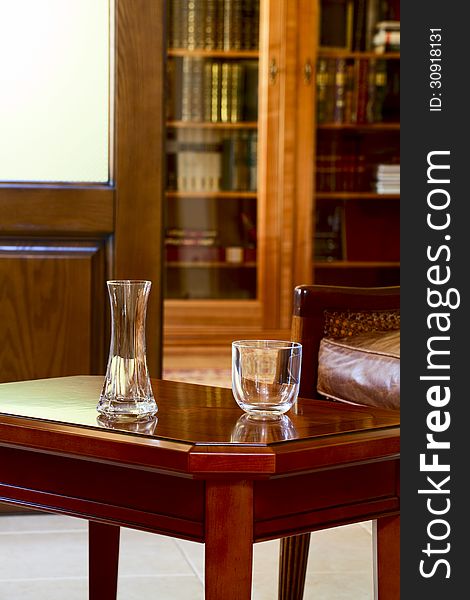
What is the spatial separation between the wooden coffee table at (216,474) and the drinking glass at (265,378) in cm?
2

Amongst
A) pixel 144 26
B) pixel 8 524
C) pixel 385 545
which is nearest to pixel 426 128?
pixel 385 545

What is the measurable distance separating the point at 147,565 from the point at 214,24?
2839 millimetres

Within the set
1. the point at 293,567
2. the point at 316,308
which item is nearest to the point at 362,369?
the point at 316,308

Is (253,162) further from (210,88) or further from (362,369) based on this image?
(362,369)

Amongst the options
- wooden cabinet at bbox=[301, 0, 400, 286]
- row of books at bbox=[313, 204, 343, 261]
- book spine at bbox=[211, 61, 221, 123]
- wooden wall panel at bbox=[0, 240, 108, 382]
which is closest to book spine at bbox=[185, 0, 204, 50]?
book spine at bbox=[211, 61, 221, 123]

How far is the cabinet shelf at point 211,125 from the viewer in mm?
4449

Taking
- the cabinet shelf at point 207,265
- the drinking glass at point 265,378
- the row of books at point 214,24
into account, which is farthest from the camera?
the cabinet shelf at point 207,265

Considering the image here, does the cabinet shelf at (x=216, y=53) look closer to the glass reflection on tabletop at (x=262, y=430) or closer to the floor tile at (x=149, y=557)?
the floor tile at (x=149, y=557)

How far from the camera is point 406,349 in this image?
132 centimetres

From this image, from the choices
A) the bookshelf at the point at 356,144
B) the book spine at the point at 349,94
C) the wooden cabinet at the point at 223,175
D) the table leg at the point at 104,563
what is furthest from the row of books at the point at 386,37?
the table leg at the point at 104,563

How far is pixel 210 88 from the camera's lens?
14.6 feet

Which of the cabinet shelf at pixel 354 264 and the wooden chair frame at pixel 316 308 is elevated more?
the wooden chair frame at pixel 316 308

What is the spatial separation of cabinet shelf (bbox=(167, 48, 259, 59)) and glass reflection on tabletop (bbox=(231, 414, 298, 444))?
11.0ft

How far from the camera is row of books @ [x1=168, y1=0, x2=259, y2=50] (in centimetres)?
442
